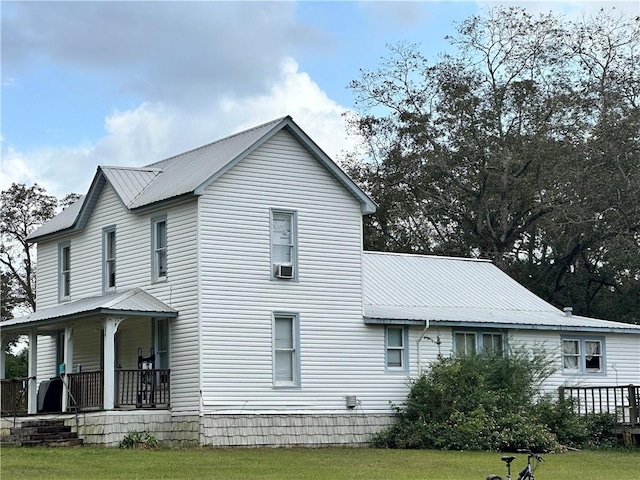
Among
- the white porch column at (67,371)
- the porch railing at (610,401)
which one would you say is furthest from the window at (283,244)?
the porch railing at (610,401)

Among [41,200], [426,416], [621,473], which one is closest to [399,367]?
[426,416]

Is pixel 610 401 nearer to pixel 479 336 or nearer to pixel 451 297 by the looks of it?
pixel 479 336

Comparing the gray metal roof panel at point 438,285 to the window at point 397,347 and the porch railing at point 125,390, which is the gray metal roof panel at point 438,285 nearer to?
the window at point 397,347

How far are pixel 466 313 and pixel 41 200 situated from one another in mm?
32996

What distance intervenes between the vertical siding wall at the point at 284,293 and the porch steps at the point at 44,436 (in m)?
3.68

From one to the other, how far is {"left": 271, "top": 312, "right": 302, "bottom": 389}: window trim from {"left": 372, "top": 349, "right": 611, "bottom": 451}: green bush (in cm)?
312

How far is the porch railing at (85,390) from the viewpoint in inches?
1236

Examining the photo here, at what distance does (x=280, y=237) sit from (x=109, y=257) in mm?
5657

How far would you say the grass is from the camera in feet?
76.7

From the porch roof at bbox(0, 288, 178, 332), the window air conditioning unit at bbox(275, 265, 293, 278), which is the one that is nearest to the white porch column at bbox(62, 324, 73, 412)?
the porch roof at bbox(0, 288, 178, 332)

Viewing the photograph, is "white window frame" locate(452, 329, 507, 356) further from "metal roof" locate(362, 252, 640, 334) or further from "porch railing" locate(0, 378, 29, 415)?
"porch railing" locate(0, 378, 29, 415)

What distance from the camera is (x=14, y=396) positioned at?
3556cm

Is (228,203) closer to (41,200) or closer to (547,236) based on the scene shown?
(547,236)

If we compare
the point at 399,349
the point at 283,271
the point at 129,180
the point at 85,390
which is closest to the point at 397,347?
the point at 399,349
